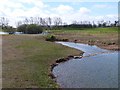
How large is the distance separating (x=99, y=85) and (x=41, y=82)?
6.29 meters

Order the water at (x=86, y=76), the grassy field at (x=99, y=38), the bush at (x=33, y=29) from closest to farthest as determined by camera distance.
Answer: the water at (x=86, y=76), the grassy field at (x=99, y=38), the bush at (x=33, y=29)

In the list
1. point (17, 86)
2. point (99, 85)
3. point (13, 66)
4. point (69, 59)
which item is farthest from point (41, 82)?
point (69, 59)

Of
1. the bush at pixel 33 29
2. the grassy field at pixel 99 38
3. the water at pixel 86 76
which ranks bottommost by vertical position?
the water at pixel 86 76

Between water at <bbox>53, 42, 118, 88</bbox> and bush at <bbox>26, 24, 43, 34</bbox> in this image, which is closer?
water at <bbox>53, 42, 118, 88</bbox>

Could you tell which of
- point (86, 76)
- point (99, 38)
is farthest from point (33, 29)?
point (86, 76)

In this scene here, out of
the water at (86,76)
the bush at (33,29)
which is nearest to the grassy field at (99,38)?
the water at (86,76)

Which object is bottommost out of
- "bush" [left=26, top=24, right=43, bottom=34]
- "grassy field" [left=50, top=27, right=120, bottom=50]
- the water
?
the water

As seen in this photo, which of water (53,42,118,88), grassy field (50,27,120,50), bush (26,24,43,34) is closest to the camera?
water (53,42,118,88)

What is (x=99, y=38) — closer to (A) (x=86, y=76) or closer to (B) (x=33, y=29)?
(A) (x=86, y=76)

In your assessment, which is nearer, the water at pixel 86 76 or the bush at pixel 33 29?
the water at pixel 86 76

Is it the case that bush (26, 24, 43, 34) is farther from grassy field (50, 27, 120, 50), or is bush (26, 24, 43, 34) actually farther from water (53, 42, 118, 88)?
water (53, 42, 118, 88)

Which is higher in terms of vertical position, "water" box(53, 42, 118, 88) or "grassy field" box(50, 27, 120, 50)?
"grassy field" box(50, 27, 120, 50)

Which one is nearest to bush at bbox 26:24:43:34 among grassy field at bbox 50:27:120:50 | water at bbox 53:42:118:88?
grassy field at bbox 50:27:120:50

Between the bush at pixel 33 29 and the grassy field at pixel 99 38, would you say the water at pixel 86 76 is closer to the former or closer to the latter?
the grassy field at pixel 99 38
